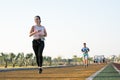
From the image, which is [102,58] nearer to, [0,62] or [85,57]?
[0,62]

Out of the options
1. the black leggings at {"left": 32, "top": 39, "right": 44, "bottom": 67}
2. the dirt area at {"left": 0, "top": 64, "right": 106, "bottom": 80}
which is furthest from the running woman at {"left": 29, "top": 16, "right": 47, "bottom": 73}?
the dirt area at {"left": 0, "top": 64, "right": 106, "bottom": 80}

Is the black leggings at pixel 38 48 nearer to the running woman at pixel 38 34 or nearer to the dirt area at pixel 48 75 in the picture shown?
the running woman at pixel 38 34

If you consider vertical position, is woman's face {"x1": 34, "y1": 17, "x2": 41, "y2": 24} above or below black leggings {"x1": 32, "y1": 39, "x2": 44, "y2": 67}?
above

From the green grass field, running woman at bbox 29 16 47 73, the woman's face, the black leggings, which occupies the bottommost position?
the green grass field

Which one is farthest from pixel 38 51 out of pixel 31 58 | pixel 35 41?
pixel 31 58

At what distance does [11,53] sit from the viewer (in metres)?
187

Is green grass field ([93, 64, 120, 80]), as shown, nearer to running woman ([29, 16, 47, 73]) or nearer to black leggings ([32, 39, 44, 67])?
black leggings ([32, 39, 44, 67])

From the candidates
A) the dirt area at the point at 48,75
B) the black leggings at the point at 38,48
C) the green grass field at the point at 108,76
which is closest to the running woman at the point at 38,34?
the black leggings at the point at 38,48

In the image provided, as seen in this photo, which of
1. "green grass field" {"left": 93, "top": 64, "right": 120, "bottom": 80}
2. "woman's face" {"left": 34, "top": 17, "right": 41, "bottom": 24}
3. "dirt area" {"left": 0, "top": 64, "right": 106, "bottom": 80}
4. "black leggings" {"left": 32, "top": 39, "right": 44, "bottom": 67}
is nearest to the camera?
"green grass field" {"left": 93, "top": 64, "right": 120, "bottom": 80}

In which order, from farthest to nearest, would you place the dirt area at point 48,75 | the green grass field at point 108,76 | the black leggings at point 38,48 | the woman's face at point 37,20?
the black leggings at point 38,48 → the woman's face at point 37,20 → the dirt area at point 48,75 → the green grass field at point 108,76

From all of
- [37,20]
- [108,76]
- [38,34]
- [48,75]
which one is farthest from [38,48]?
[108,76]

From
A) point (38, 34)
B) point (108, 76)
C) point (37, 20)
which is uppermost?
point (37, 20)

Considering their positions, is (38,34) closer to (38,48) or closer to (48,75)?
(38,48)

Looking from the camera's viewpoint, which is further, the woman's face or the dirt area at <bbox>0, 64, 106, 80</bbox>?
the woman's face
